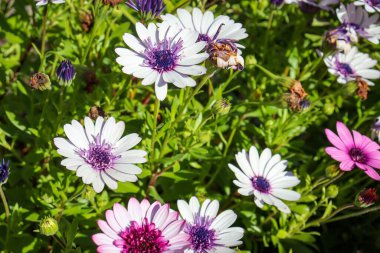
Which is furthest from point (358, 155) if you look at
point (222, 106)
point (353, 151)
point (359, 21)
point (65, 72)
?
point (65, 72)

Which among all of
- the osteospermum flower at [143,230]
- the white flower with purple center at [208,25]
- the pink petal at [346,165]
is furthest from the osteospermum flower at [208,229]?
the white flower with purple center at [208,25]

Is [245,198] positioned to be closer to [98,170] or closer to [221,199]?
[221,199]

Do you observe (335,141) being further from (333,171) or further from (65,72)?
(65,72)

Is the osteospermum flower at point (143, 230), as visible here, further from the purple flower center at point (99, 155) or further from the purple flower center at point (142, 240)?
the purple flower center at point (99, 155)

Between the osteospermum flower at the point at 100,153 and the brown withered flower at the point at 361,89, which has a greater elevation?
the brown withered flower at the point at 361,89

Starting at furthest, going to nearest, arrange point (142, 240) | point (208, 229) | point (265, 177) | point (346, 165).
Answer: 1. point (265, 177)
2. point (346, 165)
3. point (208, 229)
4. point (142, 240)

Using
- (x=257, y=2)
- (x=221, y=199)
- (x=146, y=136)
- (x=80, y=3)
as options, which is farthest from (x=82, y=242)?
(x=257, y=2)
